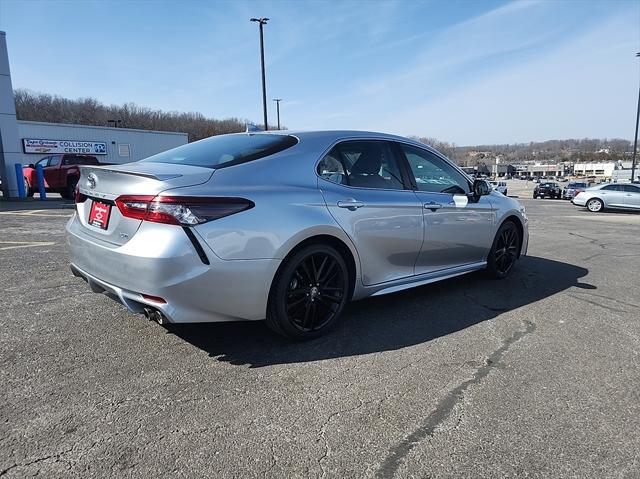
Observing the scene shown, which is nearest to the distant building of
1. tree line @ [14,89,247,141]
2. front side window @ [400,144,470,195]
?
tree line @ [14,89,247,141]

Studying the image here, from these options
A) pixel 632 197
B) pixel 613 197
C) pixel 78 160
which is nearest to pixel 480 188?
pixel 78 160

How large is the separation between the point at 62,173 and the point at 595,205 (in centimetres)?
2403

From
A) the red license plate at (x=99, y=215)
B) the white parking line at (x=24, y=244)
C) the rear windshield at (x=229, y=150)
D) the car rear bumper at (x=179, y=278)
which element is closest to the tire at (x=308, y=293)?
the car rear bumper at (x=179, y=278)

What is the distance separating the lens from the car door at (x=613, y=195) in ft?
73.5

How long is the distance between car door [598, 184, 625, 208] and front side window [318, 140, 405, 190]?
23004mm

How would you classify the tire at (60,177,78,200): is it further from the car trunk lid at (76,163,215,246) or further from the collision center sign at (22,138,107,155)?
the collision center sign at (22,138,107,155)

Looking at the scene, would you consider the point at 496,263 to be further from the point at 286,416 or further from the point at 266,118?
the point at 266,118

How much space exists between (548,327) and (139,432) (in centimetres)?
326

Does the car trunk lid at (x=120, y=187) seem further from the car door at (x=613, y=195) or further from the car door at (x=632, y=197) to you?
the car door at (x=632, y=197)

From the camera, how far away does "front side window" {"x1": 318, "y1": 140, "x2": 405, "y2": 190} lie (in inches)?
141

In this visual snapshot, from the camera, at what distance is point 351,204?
11.5ft

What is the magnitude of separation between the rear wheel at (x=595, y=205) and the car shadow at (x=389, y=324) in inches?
809

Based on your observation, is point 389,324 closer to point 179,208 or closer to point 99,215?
point 179,208

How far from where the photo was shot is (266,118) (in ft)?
80.0
